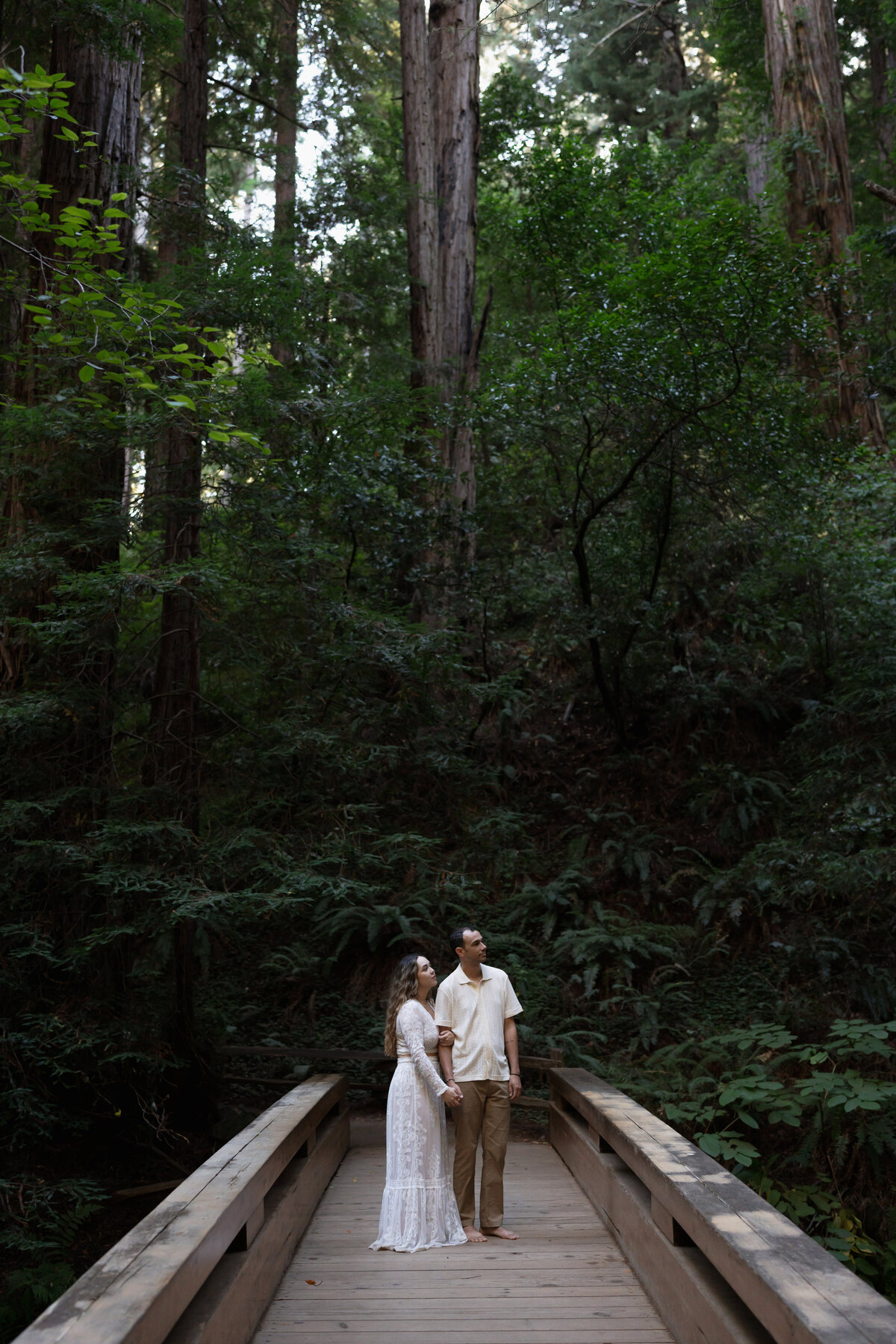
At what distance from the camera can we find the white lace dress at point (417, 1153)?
5.31 m

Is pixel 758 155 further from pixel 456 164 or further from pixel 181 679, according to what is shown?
pixel 181 679

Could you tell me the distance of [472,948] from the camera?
19.0 ft

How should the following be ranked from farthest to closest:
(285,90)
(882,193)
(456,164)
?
(456,164) < (285,90) < (882,193)

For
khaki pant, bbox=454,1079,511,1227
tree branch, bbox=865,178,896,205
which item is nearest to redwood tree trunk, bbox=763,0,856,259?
tree branch, bbox=865,178,896,205

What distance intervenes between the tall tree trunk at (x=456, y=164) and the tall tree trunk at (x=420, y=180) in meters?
0.23

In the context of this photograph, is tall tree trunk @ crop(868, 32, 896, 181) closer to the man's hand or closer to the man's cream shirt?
the man's cream shirt

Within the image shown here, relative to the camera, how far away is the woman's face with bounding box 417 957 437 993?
5.75 metres

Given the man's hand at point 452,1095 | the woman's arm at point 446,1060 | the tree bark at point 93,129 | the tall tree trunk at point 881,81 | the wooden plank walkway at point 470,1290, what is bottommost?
the wooden plank walkway at point 470,1290

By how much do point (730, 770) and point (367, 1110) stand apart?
6.42 metres

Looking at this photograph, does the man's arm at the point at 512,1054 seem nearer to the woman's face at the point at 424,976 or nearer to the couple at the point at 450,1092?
the couple at the point at 450,1092

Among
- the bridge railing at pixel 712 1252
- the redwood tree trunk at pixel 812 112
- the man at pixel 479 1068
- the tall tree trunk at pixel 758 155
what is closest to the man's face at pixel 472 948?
the man at pixel 479 1068

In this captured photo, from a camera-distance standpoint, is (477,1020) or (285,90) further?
(285,90)

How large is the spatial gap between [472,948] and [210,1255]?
2.64 meters

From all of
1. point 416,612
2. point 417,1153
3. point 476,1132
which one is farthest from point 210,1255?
point 416,612
